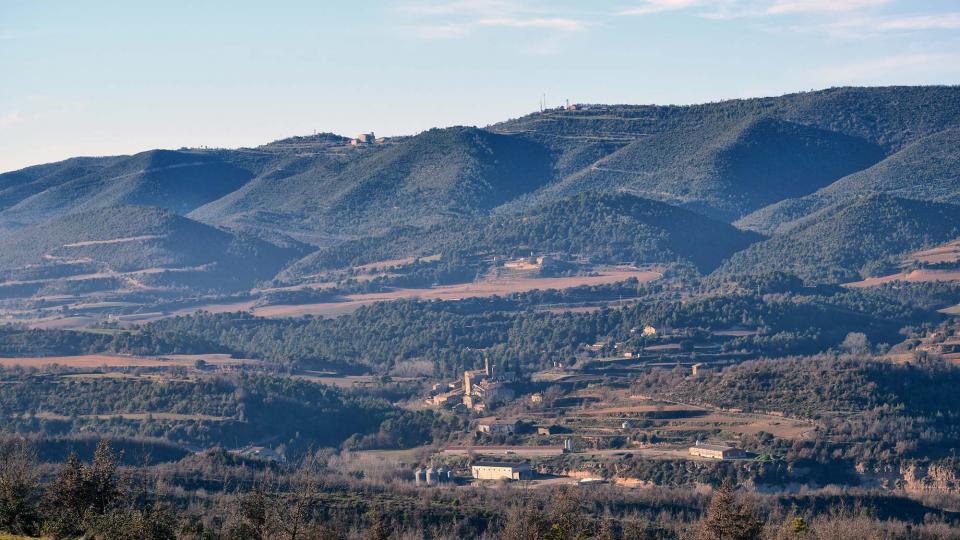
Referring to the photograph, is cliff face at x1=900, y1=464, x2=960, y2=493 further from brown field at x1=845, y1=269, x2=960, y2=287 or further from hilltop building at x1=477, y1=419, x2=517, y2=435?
brown field at x1=845, y1=269, x2=960, y2=287

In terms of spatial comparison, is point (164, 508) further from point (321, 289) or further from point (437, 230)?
point (437, 230)

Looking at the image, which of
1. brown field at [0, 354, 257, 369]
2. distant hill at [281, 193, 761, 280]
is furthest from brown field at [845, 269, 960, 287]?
brown field at [0, 354, 257, 369]

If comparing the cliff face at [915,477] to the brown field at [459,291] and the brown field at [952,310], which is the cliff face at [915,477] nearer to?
the brown field at [952,310]

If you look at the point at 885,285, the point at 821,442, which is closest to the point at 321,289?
the point at 885,285

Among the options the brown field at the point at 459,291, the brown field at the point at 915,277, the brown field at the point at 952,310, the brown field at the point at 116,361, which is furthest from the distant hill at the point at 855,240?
the brown field at the point at 116,361

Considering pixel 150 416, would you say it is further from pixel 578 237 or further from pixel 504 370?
pixel 578 237

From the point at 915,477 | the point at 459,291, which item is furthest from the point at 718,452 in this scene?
the point at 459,291
